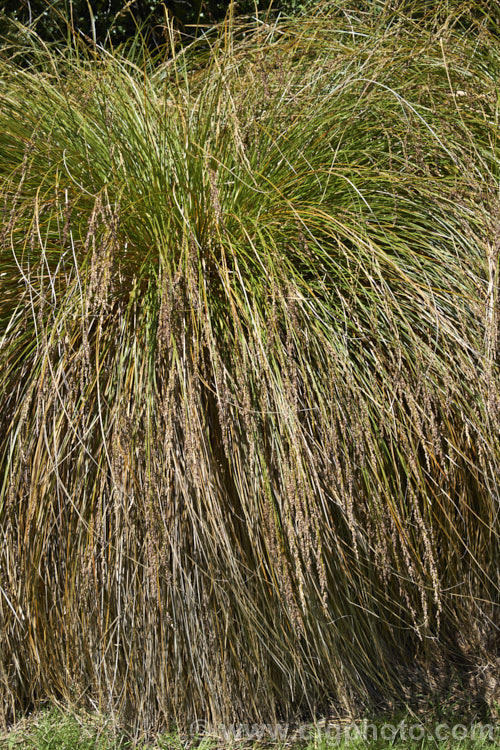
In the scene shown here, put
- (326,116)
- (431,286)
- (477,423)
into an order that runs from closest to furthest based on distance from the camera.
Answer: (477,423) → (431,286) → (326,116)

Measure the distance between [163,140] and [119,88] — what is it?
1.26ft

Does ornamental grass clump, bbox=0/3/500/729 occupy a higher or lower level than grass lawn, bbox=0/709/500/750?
higher

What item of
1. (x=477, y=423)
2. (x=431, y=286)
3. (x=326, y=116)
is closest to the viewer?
(x=477, y=423)

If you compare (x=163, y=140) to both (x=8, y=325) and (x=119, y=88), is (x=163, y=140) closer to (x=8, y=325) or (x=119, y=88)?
(x=119, y=88)

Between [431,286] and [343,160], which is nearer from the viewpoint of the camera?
[431,286]

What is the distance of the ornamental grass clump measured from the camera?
186 centimetres

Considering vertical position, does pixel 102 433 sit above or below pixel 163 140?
below

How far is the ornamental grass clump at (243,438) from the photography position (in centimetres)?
186

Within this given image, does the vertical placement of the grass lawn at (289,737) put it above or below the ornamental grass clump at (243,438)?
below

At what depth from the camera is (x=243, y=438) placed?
1916 mm

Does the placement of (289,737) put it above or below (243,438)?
below

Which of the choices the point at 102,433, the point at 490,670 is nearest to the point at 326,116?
the point at 102,433

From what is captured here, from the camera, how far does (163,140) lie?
235cm

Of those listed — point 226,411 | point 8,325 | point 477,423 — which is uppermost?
point 477,423
